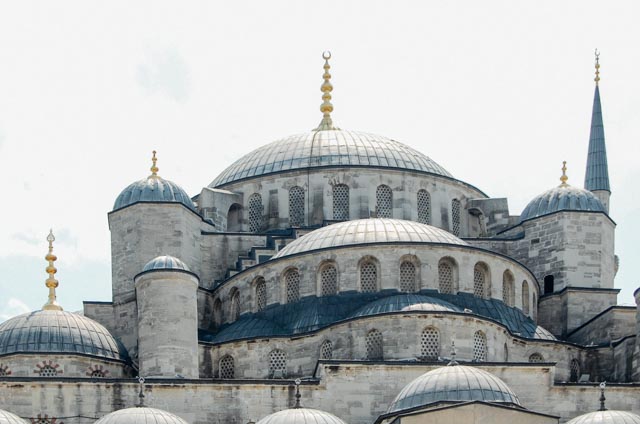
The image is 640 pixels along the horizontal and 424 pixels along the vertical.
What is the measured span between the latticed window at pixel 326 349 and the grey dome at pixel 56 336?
5.42m

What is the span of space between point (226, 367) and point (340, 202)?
1022 centimetres

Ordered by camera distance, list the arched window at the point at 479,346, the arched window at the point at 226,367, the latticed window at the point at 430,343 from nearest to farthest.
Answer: the latticed window at the point at 430,343 → the arched window at the point at 479,346 → the arched window at the point at 226,367

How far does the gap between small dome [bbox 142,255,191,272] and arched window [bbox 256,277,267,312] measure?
10.7 feet

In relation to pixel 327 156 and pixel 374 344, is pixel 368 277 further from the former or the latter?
pixel 327 156

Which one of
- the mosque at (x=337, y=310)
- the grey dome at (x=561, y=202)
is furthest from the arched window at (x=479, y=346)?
the grey dome at (x=561, y=202)

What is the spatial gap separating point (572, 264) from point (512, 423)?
15722 mm

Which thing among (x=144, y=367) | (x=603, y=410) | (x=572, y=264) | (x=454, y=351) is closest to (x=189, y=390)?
(x=144, y=367)

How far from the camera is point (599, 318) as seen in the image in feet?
209

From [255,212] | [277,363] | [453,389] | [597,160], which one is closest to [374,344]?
[277,363]

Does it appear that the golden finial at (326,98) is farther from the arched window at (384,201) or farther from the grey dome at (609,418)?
the grey dome at (609,418)

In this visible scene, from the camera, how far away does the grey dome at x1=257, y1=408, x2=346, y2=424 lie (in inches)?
2010

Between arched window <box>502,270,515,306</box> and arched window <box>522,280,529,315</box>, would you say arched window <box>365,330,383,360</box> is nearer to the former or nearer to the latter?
arched window <box>502,270,515,306</box>

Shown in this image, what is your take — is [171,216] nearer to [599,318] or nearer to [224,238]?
[224,238]

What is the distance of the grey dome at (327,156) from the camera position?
6981 cm
